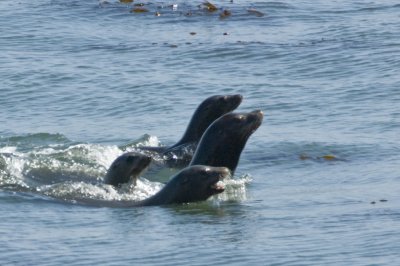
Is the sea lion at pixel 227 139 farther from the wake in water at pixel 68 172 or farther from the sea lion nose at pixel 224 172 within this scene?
the sea lion nose at pixel 224 172

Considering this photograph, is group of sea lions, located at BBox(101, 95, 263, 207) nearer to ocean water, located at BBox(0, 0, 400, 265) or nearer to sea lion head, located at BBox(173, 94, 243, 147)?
sea lion head, located at BBox(173, 94, 243, 147)

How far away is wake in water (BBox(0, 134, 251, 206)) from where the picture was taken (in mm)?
13648

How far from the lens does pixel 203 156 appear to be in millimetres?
13891

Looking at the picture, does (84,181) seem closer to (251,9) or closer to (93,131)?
(93,131)

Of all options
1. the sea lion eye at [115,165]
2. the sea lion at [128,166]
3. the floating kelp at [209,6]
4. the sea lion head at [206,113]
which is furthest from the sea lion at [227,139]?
the floating kelp at [209,6]

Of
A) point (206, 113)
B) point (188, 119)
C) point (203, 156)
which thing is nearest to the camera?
point (203, 156)

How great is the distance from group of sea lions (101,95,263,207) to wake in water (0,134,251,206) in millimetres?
A: 221

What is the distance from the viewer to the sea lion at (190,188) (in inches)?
505

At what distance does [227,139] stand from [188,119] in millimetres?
3953

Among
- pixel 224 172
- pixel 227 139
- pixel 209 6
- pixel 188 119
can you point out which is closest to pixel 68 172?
pixel 227 139

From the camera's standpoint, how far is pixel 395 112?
57.8 ft

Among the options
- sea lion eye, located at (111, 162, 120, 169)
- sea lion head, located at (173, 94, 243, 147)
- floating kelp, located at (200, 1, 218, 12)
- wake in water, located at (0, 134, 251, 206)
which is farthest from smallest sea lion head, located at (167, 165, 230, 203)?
floating kelp, located at (200, 1, 218, 12)

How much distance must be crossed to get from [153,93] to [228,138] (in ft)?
19.1

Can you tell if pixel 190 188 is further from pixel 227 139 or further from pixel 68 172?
pixel 68 172
